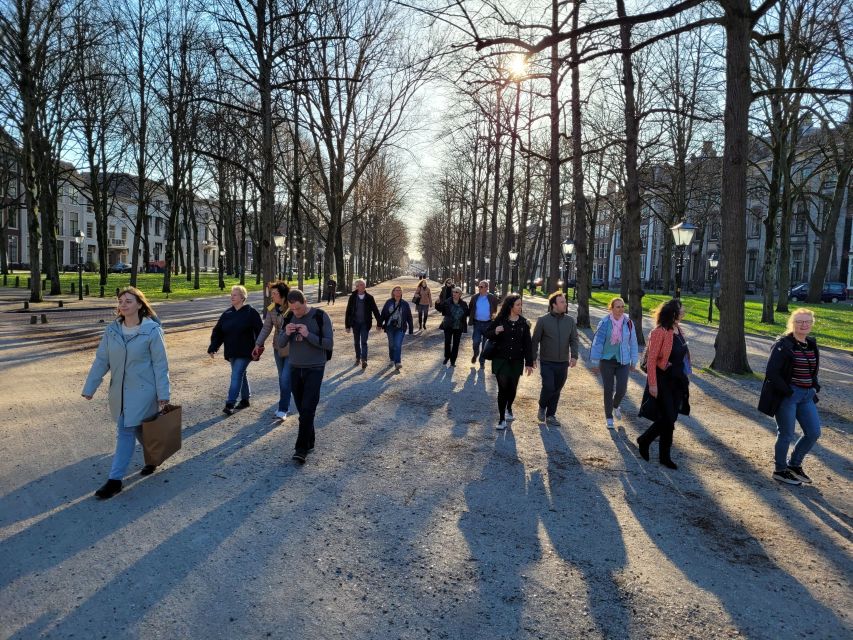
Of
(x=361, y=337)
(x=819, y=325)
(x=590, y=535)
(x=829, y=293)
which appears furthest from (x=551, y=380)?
(x=829, y=293)

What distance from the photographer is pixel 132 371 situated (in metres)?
4.65

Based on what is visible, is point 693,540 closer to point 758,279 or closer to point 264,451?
point 264,451

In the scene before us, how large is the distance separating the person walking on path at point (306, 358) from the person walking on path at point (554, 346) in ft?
9.01

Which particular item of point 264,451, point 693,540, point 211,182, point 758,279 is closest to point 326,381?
point 264,451

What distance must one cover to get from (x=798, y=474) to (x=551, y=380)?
2830 mm

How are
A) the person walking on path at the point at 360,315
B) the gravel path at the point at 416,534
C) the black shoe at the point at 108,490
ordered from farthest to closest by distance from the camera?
the person walking on path at the point at 360,315, the black shoe at the point at 108,490, the gravel path at the point at 416,534

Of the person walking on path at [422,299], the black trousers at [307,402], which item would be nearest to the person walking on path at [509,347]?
the black trousers at [307,402]

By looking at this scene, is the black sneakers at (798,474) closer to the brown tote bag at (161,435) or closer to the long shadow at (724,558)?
the long shadow at (724,558)

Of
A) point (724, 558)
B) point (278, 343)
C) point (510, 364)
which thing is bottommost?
point (724, 558)

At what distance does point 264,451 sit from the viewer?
19.2 feet

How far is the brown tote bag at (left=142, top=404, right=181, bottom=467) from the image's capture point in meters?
4.71

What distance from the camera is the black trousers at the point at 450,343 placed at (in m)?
11.6

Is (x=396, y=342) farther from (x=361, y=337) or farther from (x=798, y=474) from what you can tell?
(x=798, y=474)

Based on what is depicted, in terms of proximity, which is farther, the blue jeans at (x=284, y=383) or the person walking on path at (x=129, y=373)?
the blue jeans at (x=284, y=383)
